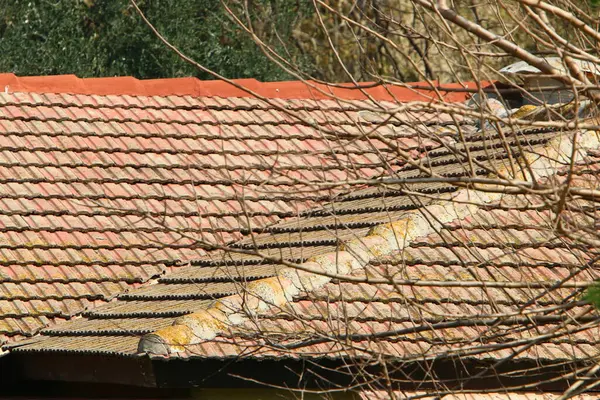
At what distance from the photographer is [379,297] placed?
545 centimetres

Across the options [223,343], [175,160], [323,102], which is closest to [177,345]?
[223,343]

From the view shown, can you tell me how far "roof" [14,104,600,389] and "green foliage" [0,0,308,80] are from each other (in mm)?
10580

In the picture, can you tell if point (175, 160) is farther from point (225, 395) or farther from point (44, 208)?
point (225, 395)

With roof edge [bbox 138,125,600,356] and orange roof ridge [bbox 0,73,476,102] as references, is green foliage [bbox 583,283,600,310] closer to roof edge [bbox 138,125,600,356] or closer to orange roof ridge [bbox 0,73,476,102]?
roof edge [bbox 138,125,600,356]

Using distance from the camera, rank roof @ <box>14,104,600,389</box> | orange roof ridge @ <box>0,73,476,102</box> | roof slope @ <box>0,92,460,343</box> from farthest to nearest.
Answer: orange roof ridge @ <box>0,73,476,102</box> < roof slope @ <box>0,92,460,343</box> < roof @ <box>14,104,600,389</box>

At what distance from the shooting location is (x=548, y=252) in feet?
19.6

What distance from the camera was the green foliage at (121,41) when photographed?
16969mm

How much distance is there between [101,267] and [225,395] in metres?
1.75

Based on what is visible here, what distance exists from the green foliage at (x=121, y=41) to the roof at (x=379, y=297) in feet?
34.7

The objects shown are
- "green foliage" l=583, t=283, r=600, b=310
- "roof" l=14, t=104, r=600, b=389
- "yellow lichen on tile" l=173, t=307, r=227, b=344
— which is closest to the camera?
"green foliage" l=583, t=283, r=600, b=310

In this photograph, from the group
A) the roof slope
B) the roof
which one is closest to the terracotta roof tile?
the roof

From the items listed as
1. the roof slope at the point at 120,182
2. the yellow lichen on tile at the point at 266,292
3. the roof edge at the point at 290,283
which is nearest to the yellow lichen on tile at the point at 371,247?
the roof edge at the point at 290,283

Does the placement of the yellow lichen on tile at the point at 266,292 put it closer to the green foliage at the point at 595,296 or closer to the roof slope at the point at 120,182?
the roof slope at the point at 120,182

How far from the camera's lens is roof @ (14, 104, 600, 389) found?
14.2 feet
